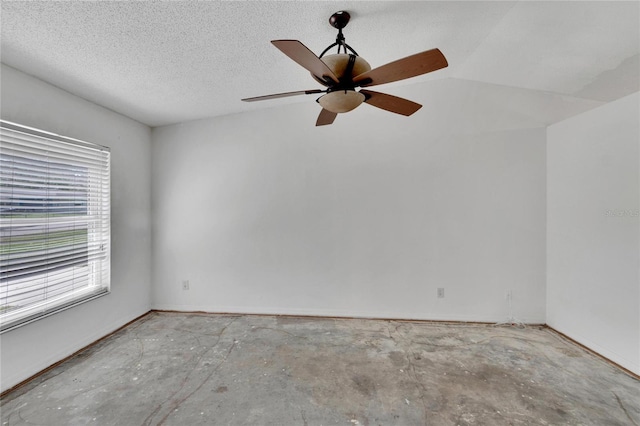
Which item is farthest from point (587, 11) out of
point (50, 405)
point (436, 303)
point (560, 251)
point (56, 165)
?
point (50, 405)

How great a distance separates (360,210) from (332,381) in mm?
1802

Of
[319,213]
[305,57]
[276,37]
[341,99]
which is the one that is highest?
[276,37]

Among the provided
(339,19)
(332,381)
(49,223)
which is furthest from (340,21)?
(49,223)

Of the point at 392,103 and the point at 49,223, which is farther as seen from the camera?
the point at 49,223

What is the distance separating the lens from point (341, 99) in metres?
1.35

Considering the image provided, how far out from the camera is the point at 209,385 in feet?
6.17

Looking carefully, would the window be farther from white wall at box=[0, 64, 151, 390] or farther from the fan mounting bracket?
the fan mounting bracket

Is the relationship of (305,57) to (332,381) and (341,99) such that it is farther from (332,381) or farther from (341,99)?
(332,381)

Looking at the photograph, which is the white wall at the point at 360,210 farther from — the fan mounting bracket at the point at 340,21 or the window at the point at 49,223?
the fan mounting bracket at the point at 340,21

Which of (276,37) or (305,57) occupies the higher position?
(276,37)

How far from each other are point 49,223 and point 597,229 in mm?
5044

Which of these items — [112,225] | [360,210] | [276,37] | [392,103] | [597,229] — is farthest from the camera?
[360,210]

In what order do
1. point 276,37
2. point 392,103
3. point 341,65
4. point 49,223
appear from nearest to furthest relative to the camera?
point 341,65
point 392,103
point 276,37
point 49,223

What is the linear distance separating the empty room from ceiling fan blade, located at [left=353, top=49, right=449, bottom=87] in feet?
0.06
